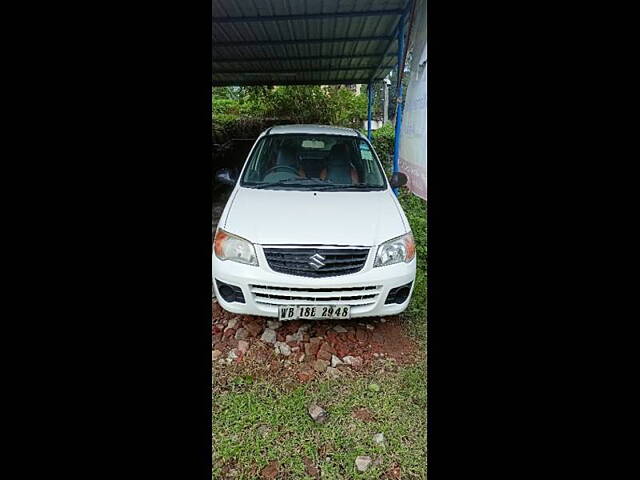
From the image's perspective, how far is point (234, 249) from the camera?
2.02 m

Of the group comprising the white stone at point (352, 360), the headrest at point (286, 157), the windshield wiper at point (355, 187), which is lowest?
the white stone at point (352, 360)

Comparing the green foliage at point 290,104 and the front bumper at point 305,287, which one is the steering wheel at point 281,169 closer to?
the front bumper at point 305,287

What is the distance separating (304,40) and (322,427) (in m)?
4.04

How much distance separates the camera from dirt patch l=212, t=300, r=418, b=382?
1946 mm

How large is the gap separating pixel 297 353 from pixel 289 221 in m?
0.74

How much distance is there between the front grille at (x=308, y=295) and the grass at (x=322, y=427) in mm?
397

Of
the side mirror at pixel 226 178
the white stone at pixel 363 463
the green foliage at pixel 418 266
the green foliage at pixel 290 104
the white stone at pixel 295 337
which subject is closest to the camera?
the white stone at pixel 363 463

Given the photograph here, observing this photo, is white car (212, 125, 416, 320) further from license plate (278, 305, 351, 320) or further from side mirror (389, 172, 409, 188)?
side mirror (389, 172, 409, 188)

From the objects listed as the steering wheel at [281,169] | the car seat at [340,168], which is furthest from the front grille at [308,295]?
the steering wheel at [281,169]

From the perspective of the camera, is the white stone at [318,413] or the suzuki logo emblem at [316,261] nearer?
the white stone at [318,413]

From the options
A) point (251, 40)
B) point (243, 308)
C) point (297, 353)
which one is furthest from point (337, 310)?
point (251, 40)

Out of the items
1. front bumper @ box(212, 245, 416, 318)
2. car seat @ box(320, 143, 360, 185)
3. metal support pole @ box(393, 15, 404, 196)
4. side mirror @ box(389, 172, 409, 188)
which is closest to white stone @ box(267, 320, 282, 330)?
front bumper @ box(212, 245, 416, 318)

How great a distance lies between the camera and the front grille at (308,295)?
192 centimetres

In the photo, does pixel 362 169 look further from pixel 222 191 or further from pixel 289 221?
pixel 222 191
